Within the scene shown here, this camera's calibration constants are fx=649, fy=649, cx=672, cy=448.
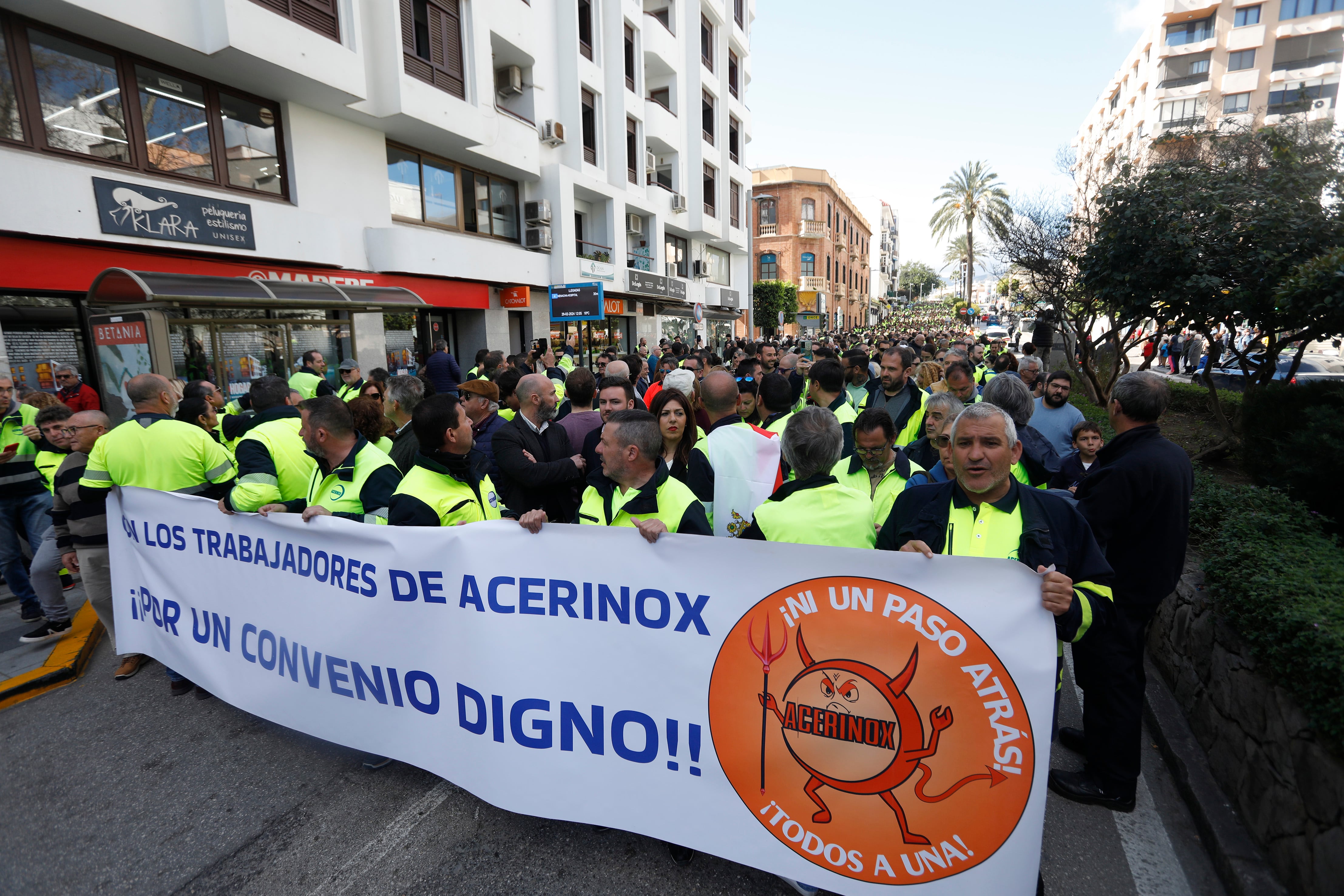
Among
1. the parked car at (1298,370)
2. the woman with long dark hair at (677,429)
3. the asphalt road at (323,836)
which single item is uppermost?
the woman with long dark hair at (677,429)

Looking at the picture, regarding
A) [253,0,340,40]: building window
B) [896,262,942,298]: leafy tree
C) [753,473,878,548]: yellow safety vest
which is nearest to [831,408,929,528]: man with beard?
[753,473,878,548]: yellow safety vest

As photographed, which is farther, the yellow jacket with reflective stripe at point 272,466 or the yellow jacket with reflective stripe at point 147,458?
the yellow jacket with reflective stripe at point 147,458

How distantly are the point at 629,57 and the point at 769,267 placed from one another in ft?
106

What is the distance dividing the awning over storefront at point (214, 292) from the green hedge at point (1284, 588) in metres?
10.3

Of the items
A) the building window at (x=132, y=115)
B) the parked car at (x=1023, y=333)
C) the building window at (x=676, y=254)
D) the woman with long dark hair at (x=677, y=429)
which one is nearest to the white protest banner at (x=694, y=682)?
the woman with long dark hair at (x=677, y=429)

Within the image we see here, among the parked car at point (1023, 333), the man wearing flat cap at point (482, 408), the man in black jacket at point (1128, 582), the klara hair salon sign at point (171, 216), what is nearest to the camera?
the man in black jacket at point (1128, 582)

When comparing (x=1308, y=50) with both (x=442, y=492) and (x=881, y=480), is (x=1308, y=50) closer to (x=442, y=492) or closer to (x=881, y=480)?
(x=881, y=480)

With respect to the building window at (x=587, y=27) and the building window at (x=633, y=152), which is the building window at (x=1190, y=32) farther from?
the building window at (x=587, y=27)

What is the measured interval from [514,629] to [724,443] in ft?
5.02

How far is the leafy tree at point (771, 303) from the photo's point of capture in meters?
46.1

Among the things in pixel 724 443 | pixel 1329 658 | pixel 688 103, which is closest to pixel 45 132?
pixel 724 443

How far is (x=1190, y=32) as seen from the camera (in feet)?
150

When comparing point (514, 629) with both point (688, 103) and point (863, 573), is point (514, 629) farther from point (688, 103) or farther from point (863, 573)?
point (688, 103)

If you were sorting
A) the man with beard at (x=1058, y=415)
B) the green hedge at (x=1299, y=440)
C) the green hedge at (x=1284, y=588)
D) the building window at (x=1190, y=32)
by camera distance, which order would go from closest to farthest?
the green hedge at (x=1284, y=588)
the green hedge at (x=1299, y=440)
the man with beard at (x=1058, y=415)
the building window at (x=1190, y=32)
